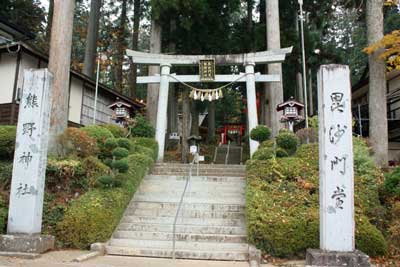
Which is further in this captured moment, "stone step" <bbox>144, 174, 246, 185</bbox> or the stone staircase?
"stone step" <bbox>144, 174, 246, 185</bbox>

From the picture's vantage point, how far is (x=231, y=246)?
7566 millimetres

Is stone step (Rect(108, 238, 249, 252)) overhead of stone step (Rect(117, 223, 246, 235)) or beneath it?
beneath

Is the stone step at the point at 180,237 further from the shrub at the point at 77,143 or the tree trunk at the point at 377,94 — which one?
the tree trunk at the point at 377,94

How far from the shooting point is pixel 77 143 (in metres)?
10.6

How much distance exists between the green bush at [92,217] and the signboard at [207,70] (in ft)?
22.8

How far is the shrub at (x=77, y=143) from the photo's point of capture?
1062 cm

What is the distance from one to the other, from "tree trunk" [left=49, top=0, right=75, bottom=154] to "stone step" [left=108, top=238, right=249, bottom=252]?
4.30m

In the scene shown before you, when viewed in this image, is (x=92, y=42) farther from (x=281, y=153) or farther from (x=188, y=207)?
(x=188, y=207)

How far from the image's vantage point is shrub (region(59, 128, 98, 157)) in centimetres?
1062

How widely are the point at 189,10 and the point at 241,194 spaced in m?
9.92

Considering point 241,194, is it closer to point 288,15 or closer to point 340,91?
point 340,91

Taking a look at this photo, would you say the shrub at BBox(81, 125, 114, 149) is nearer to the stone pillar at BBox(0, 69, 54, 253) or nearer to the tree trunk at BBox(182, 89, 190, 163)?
the stone pillar at BBox(0, 69, 54, 253)

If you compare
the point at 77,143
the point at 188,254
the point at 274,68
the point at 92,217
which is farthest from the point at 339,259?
the point at 274,68

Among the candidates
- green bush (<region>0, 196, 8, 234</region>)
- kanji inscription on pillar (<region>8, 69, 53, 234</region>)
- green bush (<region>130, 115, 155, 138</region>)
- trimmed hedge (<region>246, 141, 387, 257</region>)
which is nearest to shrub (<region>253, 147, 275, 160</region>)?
trimmed hedge (<region>246, 141, 387, 257</region>)
